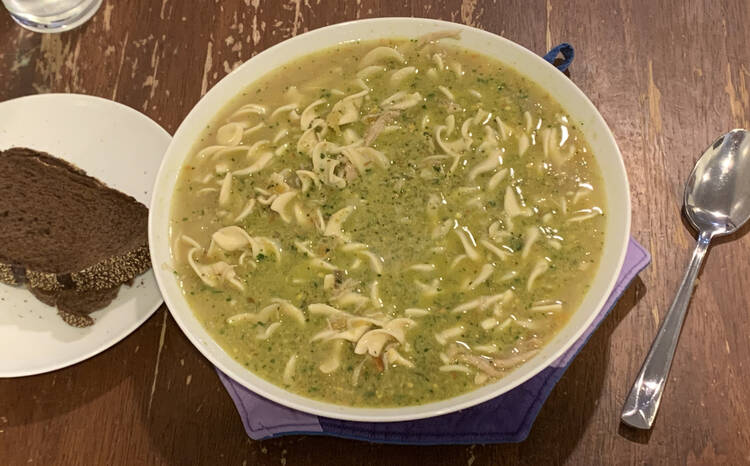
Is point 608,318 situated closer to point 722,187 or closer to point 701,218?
point 701,218

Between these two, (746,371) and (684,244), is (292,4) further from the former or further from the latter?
(746,371)

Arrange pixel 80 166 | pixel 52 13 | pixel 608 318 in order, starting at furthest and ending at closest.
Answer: pixel 52 13
pixel 80 166
pixel 608 318

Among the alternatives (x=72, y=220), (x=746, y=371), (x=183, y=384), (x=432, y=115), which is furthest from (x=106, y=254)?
(x=746, y=371)

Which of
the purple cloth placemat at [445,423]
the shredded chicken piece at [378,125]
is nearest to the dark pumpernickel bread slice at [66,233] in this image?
the purple cloth placemat at [445,423]

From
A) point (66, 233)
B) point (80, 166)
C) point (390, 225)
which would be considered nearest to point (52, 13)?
point (80, 166)

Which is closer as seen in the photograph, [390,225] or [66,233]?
[390,225]

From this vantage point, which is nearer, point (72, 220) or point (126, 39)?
point (72, 220)
